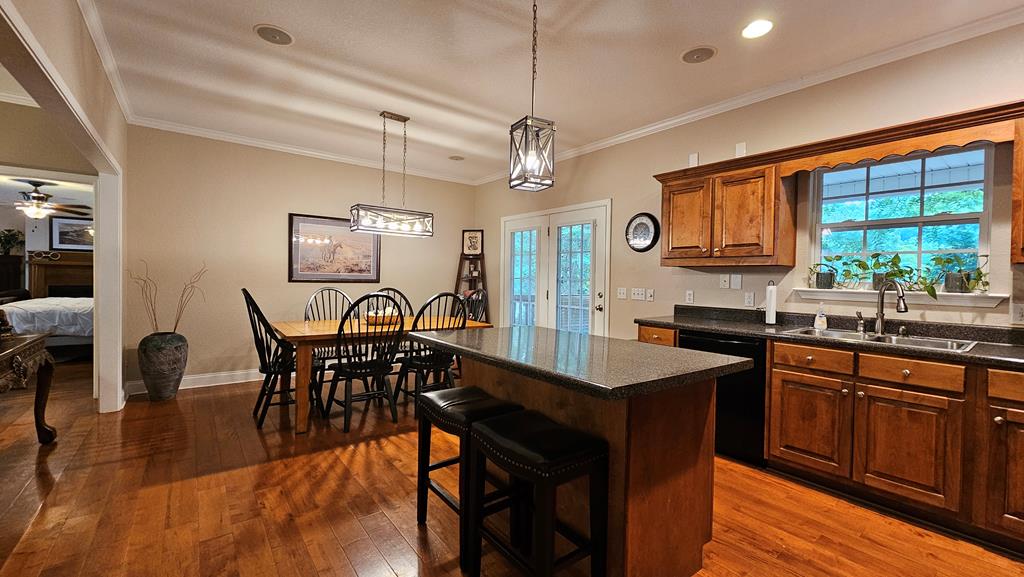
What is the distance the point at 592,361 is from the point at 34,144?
4.63m

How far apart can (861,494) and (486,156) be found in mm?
4478

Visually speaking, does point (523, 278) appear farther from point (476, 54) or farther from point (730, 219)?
point (476, 54)

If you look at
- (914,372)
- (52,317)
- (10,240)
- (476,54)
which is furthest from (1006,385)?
(10,240)

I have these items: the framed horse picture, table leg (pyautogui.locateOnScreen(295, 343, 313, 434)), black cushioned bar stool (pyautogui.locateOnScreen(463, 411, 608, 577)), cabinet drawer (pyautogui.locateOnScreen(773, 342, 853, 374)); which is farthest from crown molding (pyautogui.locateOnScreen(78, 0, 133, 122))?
cabinet drawer (pyautogui.locateOnScreen(773, 342, 853, 374))

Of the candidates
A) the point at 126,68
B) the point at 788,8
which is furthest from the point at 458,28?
the point at 126,68

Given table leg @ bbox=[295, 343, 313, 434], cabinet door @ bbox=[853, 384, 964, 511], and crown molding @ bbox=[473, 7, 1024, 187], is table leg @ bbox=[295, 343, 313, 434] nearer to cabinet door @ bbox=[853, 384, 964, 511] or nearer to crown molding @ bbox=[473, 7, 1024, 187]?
crown molding @ bbox=[473, 7, 1024, 187]

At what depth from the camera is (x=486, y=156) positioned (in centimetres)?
529

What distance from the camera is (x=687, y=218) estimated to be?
11.6ft

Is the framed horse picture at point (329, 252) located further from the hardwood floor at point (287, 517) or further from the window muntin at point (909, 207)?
the window muntin at point (909, 207)

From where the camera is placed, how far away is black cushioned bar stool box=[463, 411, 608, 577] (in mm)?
1403

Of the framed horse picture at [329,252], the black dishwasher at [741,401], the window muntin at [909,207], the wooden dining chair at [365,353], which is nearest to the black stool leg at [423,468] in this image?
the wooden dining chair at [365,353]

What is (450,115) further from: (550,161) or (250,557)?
(250,557)

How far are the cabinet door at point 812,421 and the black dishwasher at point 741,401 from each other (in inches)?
3.2

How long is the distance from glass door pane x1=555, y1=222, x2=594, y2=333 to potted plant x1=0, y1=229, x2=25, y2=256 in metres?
9.56
